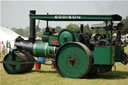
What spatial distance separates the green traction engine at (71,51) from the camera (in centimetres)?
962

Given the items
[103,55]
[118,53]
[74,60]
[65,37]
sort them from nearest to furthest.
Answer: [103,55], [74,60], [65,37], [118,53]

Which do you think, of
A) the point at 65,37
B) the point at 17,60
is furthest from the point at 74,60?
the point at 17,60

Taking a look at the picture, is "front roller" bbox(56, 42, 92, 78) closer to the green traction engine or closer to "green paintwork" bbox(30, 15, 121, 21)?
the green traction engine

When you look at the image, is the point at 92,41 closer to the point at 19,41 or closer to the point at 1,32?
the point at 19,41

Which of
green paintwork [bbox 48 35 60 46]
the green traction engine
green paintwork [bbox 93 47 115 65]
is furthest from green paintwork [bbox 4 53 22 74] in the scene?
green paintwork [bbox 93 47 115 65]

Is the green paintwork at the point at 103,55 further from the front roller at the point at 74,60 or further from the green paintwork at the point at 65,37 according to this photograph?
the green paintwork at the point at 65,37

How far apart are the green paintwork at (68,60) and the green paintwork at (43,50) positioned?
3.29 feet

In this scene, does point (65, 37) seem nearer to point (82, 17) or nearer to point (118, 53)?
point (82, 17)

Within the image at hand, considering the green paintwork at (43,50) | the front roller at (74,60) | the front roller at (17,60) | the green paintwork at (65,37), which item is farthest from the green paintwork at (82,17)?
the front roller at (17,60)

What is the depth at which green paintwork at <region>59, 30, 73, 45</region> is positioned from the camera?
34.1 feet

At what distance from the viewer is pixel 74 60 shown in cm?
988

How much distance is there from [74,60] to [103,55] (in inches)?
43.9

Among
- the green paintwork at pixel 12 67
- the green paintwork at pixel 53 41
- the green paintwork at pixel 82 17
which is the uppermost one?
the green paintwork at pixel 82 17

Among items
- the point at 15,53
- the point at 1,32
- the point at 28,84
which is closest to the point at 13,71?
the point at 15,53
